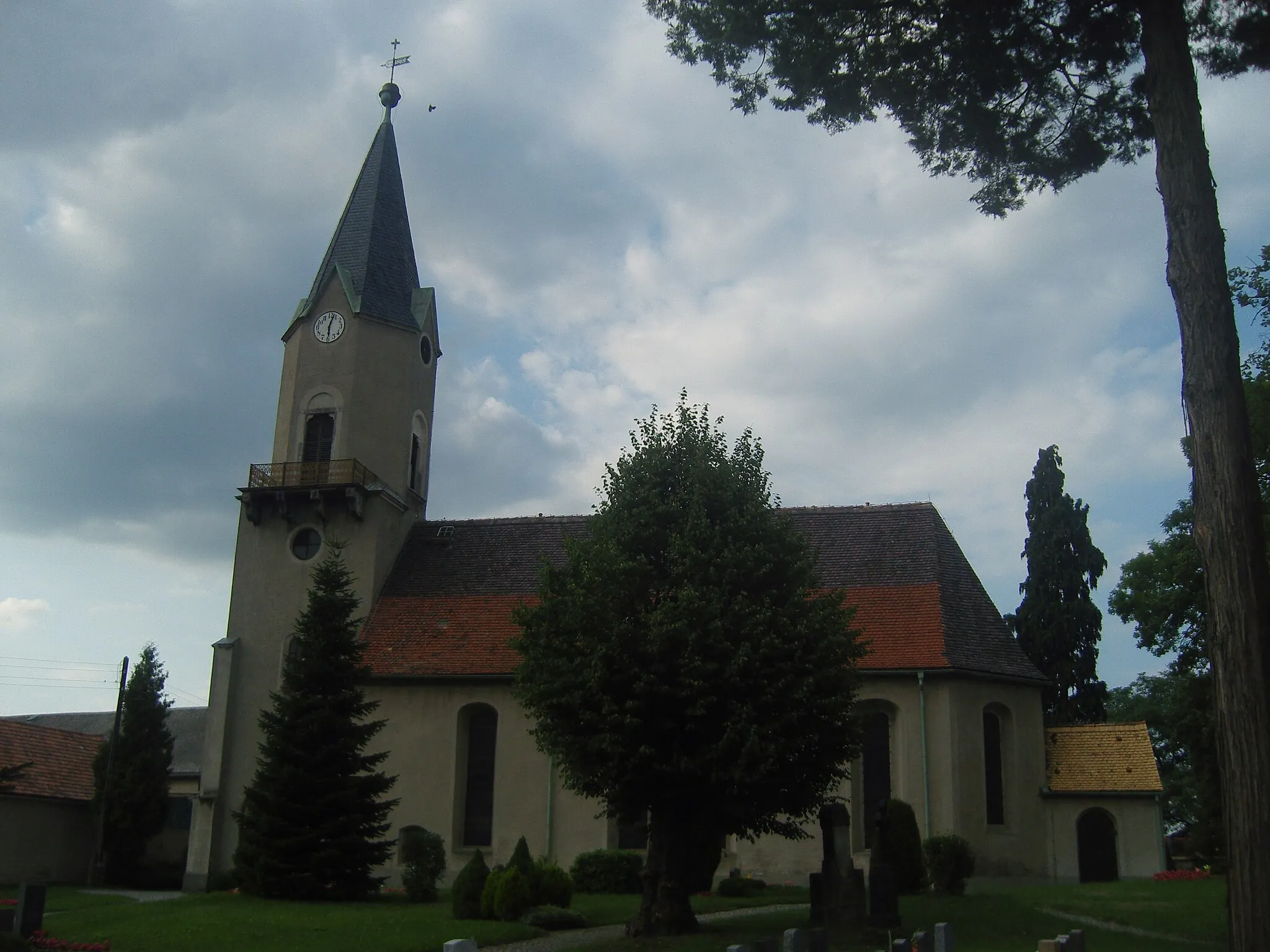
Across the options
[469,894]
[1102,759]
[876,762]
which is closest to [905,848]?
[876,762]

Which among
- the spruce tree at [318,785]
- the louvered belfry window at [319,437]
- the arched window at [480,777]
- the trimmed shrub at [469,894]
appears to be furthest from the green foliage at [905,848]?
the louvered belfry window at [319,437]

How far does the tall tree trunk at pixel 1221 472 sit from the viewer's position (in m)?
10.6

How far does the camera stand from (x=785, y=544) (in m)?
21.8

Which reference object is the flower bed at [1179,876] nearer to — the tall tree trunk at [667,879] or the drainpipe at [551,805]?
the tall tree trunk at [667,879]

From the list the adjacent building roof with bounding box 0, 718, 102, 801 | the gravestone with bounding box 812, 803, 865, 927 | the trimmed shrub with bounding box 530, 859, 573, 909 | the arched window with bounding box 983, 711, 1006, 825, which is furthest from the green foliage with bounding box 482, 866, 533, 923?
the adjacent building roof with bounding box 0, 718, 102, 801

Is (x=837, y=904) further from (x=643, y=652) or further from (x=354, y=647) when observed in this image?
(x=354, y=647)

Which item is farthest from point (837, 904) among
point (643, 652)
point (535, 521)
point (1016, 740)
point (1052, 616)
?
point (1052, 616)

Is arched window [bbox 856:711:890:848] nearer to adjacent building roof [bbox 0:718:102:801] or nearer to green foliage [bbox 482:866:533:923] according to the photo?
green foliage [bbox 482:866:533:923]

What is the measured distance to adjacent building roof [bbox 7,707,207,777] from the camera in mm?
53062

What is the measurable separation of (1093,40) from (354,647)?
811 inches

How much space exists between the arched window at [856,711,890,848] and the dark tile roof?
62.1 ft

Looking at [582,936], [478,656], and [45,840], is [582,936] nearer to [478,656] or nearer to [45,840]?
[478,656]

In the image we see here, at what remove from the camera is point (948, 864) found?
2600cm

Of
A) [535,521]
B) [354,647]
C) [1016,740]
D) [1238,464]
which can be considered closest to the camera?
[1238,464]
